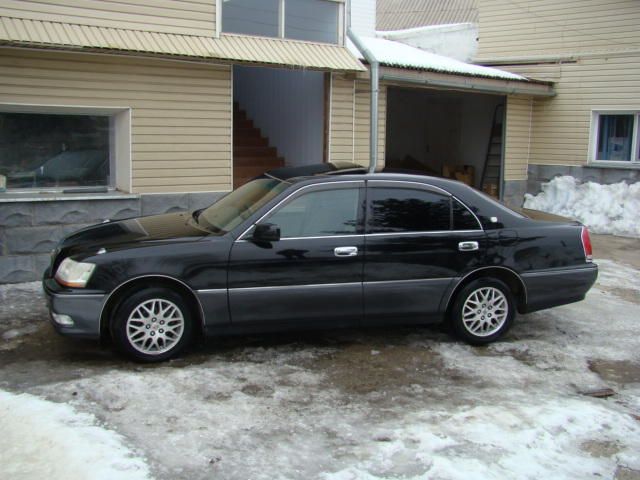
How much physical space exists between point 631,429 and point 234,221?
3.40m

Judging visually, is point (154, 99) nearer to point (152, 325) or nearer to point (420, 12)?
point (152, 325)

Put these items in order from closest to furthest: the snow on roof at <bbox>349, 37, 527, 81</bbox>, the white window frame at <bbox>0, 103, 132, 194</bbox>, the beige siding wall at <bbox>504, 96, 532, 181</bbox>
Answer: the white window frame at <bbox>0, 103, 132, 194</bbox> < the snow on roof at <bbox>349, 37, 527, 81</bbox> < the beige siding wall at <bbox>504, 96, 532, 181</bbox>

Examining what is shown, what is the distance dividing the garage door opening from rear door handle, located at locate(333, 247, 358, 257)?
1028 cm

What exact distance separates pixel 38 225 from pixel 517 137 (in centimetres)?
1016

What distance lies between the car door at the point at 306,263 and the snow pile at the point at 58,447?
1594 millimetres

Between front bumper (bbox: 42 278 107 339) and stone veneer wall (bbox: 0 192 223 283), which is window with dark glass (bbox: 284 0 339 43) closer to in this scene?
stone veneer wall (bbox: 0 192 223 283)

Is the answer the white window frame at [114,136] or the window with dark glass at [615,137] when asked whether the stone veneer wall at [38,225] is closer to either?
the white window frame at [114,136]

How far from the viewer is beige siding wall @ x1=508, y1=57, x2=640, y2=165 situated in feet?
44.3

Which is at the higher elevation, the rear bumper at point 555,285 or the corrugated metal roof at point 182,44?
the corrugated metal roof at point 182,44

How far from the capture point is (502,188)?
14344 millimetres

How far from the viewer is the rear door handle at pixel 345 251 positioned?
219 inches

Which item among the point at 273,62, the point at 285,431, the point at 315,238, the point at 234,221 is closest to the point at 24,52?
the point at 273,62

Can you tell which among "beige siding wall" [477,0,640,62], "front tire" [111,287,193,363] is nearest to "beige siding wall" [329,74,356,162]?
"front tire" [111,287,193,363]

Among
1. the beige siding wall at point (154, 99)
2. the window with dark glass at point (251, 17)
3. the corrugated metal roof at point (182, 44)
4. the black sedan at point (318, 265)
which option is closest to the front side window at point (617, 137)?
the corrugated metal roof at point (182, 44)
